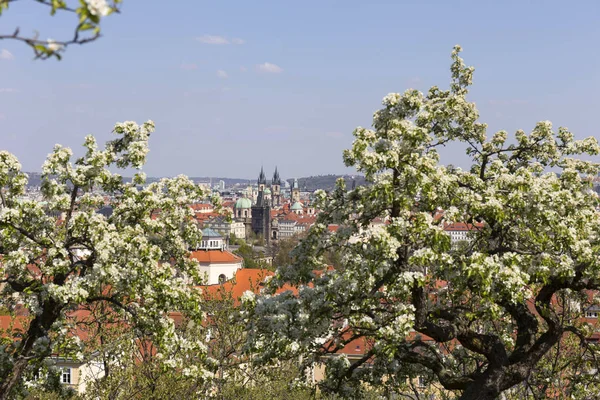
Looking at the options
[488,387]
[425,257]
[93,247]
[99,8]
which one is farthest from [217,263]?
[99,8]

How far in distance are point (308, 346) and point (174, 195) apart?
361 centimetres

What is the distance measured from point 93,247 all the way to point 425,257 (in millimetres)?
5143

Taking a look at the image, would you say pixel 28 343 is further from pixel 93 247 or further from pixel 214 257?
pixel 214 257

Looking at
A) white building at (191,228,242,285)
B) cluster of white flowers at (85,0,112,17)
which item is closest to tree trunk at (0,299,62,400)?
cluster of white flowers at (85,0,112,17)

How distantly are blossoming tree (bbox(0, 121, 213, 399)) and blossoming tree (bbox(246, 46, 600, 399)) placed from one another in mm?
1540

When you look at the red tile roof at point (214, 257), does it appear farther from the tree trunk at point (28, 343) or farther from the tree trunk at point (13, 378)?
the tree trunk at point (13, 378)

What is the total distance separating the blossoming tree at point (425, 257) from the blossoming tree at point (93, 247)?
1540mm

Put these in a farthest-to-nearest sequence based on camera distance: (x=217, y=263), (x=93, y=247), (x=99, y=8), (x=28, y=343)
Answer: (x=217, y=263) → (x=28, y=343) → (x=93, y=247) → (x=99, y=8)

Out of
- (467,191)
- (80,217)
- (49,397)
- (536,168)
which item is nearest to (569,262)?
(467,191)

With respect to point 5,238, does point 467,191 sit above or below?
above

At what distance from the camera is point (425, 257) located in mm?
9547

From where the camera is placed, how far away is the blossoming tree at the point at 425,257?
9820mm

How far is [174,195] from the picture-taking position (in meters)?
12.2

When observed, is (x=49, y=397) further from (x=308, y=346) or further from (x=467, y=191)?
(x=467, y=191)
